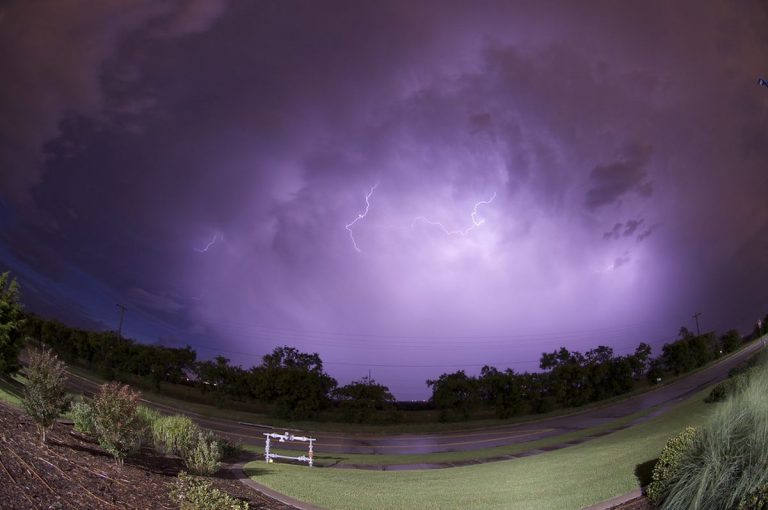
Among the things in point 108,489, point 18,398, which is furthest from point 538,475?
point 18,398

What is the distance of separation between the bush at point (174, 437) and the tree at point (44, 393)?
2.39 meters

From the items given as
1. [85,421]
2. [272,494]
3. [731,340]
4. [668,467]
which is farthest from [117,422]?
[731,340]

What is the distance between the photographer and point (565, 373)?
32.6m

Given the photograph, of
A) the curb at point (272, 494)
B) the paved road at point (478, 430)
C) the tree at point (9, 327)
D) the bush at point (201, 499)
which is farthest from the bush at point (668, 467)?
the paved road at point (478, 430)

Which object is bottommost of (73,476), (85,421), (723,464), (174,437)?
(723,464)

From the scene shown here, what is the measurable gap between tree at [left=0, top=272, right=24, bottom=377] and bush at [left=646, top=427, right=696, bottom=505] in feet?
39.1

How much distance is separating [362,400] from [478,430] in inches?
312

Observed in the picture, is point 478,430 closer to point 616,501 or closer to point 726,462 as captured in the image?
point 616,501

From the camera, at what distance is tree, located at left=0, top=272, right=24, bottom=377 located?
9875 mm

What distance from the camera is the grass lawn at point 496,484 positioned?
704 centimetres

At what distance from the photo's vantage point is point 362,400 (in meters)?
32.0

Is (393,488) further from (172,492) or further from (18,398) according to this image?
(18,398)

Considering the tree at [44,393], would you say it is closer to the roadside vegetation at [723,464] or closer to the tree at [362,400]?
the roadside vegetation at [723,464]

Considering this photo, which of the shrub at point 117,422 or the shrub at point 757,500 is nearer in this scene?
the shrub at point 757,500
